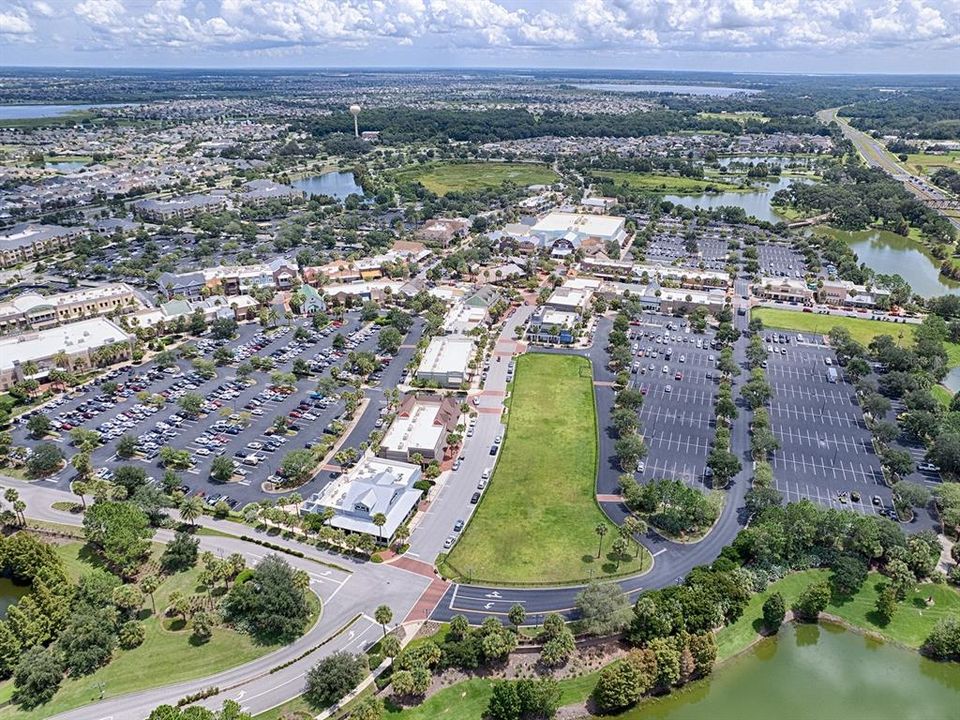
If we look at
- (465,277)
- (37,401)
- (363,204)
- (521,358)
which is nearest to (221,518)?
(37,401)

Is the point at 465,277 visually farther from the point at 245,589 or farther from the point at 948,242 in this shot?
the point at 948,242

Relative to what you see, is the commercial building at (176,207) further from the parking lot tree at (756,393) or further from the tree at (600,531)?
the tree at (600,531)

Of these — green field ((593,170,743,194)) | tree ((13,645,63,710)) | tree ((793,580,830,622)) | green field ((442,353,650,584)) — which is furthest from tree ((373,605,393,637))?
green field ((593,170,743,194))

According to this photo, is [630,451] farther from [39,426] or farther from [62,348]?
[62,348]

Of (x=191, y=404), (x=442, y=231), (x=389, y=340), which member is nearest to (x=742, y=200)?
(x=442, y=231)

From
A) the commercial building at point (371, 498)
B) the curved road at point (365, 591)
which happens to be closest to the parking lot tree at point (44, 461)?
the curved road at point (365, 591)

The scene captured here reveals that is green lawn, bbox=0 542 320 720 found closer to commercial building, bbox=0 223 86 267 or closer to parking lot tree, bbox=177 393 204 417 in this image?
parking lot tree, bbox=177 393 204 417
